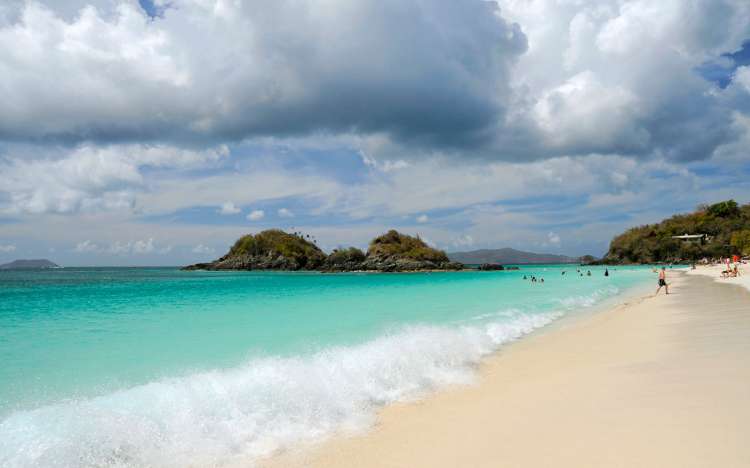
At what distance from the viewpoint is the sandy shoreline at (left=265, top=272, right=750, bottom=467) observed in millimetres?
4688

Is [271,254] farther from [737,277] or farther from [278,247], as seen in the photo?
[737,277]

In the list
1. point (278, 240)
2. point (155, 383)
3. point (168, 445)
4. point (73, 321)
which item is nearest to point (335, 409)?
point (168, 445)

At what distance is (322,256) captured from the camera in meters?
172

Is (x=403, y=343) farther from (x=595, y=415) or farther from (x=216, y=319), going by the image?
(x=216, y=319)

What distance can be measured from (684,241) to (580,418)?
177 m

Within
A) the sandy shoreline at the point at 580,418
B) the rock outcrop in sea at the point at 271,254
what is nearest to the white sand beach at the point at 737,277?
the sandy shoreline at the point at 580,418

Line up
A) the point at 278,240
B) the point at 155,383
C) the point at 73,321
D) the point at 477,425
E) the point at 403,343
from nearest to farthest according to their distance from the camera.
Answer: the point at 477,425 < the point at 155,383 < the point at 403,343 < the point at 73,321 < the point at 278,240

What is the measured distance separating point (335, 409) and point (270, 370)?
9.70ft

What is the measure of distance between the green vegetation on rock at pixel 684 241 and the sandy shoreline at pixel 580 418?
15135cm

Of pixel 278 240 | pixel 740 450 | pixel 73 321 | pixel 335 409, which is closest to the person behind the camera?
pixel 740 450

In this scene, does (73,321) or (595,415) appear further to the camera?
(73,321)

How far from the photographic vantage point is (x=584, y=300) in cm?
3041

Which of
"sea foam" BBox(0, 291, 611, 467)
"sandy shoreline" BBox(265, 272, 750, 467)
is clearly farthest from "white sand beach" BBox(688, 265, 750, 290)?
"sea foam" BBox(0, 291, 611, 467)

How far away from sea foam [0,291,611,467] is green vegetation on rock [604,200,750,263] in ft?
506
